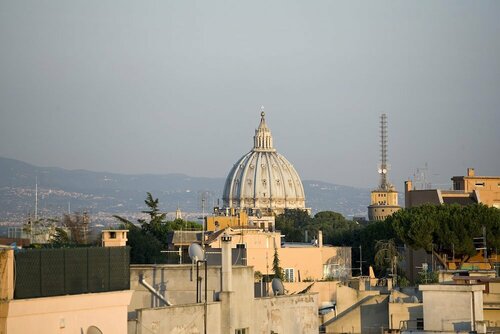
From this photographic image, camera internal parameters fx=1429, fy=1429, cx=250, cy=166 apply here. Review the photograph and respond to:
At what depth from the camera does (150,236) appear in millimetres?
57219

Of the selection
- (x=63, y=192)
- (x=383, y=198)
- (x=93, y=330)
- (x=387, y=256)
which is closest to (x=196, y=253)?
(x=93, y=330)

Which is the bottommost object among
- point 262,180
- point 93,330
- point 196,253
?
point 93,330

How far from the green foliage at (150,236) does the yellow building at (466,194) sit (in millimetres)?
11337

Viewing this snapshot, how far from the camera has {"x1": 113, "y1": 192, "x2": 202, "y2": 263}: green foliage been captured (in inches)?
1900

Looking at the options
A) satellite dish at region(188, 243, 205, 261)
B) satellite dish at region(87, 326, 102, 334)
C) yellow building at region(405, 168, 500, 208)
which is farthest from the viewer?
yellow building at region(405, 168, 500, 208)

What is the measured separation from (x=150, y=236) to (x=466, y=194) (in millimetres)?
14459

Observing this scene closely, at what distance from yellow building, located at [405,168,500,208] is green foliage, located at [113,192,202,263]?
446 inches

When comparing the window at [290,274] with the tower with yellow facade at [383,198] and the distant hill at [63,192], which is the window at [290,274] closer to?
the distant hill at [63,192]

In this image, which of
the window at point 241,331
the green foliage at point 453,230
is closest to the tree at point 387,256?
the green foliage at point 453,230

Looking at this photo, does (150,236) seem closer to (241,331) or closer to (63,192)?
(63,192)

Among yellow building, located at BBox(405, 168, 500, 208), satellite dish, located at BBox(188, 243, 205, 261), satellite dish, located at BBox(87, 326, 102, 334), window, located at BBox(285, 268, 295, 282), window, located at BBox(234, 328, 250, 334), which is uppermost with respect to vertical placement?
yellow building, located at BBox(405, 168, 500, 208)

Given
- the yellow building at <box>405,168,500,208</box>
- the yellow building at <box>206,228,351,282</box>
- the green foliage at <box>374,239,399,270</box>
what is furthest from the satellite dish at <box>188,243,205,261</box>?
the yellow building at <box>405,168,500,208</box>

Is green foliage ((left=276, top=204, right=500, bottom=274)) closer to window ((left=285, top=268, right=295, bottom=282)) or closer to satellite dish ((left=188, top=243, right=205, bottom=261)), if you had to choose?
window ((left=285, top=268, right=295, bottom=282))

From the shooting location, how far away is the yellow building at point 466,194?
6175 cm
